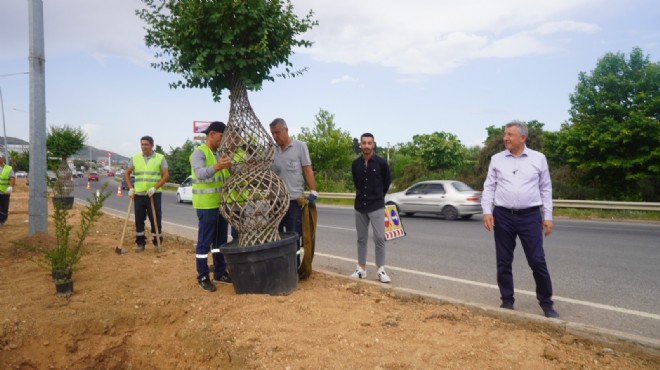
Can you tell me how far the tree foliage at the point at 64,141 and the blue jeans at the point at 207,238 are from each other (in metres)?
26.4

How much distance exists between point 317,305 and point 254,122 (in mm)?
2160

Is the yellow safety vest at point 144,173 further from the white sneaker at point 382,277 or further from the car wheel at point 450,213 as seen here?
the car wheel at point 450,213

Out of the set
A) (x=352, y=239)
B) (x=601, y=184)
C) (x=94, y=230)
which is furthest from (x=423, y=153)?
(x=94, y=230)

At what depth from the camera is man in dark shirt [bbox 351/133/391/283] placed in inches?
218

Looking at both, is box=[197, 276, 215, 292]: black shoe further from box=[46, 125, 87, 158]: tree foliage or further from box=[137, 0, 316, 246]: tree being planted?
box=[46, 125, 87, 158]: tree foliage

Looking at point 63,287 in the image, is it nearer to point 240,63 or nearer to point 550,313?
point 240,63

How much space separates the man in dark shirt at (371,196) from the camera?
218 inches

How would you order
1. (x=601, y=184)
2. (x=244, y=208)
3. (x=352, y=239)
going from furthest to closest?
1. (x=601, y=184)
2. (x=352, y=239)
3. (x=244, y=208)

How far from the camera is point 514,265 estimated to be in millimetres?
6914

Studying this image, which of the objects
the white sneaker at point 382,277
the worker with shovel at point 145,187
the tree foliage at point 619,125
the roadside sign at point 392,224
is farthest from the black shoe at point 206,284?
the tree foliage at point 619,125

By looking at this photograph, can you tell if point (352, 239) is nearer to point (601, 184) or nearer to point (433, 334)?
point (433, 334)

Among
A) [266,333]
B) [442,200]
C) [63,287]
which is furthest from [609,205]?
[63,287]

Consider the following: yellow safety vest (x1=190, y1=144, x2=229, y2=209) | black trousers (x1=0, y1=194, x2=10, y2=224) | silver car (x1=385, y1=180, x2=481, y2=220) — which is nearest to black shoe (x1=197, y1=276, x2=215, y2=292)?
yellow safety vest (x1=190, y1=144, x2=229, y2=209)

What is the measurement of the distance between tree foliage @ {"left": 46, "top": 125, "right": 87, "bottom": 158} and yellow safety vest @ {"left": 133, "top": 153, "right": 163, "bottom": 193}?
23.6 meters
